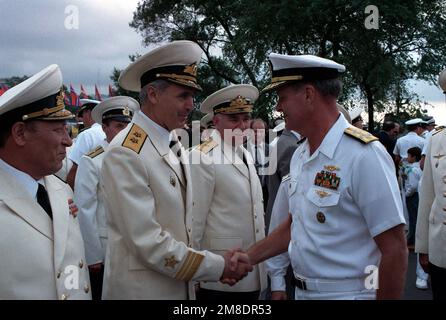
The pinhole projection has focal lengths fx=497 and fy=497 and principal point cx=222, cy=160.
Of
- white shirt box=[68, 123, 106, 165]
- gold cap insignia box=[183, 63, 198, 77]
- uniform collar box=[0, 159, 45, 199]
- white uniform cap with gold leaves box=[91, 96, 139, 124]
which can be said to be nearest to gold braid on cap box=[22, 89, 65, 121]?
uniform collar box=[0, 159, 45, 199]

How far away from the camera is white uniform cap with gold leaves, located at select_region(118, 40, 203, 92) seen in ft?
9.21

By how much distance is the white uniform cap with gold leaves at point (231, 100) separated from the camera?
170 inches

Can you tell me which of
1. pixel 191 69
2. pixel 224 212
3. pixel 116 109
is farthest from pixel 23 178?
pixel 116 109

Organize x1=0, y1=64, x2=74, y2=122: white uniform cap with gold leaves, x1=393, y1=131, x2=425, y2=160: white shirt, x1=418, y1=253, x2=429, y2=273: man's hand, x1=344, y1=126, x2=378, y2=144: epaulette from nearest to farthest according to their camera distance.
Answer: x1=0, y1=64, x2=74, y2=122: white uniform cap with gold leaves < x1=344, y1=126, x2=378, y2=144: epaulette < x1=418, y1=253, x2=429, y2=273: man's hand < x1=393, y1=131, x2=425, y2=160: white shirt

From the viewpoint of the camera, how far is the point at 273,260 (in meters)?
3.30

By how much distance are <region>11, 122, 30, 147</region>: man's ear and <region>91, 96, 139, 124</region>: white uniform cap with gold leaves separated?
99.6 inches

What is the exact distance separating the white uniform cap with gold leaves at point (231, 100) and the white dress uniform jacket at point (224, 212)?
577 millimetres

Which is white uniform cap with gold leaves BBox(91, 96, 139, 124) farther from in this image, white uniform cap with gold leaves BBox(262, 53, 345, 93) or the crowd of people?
white uniform cap with gold leaves BBox(262, 53, 345, 93)

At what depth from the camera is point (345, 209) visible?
231 cm

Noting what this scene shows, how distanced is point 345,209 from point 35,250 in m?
1.37

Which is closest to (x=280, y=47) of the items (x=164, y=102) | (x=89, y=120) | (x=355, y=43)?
(x=355, y=43)

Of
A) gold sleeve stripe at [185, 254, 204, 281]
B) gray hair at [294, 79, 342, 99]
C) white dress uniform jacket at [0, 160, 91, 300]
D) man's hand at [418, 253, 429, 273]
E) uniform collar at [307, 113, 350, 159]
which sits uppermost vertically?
gray hair at [294, 79, 342, 99]

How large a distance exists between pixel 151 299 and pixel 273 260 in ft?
3.30
